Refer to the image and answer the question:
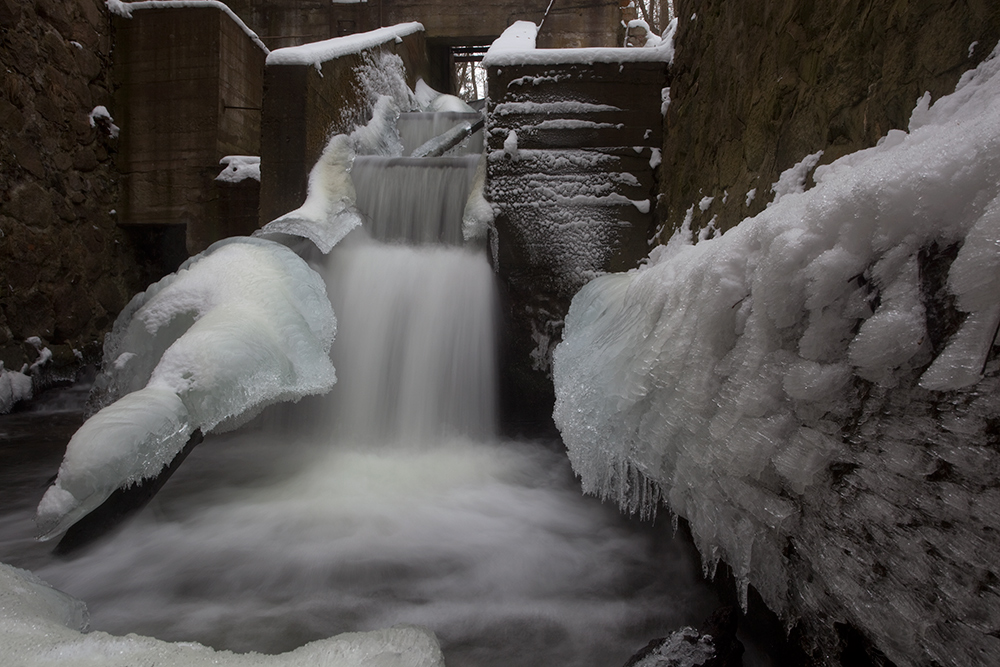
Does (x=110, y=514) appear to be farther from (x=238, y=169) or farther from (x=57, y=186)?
(x=238, y=169)

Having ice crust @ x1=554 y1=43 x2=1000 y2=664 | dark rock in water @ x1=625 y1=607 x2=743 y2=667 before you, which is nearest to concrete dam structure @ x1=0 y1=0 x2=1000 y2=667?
ice crust @ x1=554 y1=43 x2=1000 y2=664

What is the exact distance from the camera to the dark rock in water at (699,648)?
1471 millimetres

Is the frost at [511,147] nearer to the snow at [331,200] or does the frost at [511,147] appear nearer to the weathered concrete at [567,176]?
the weathered concrete at [567,176]

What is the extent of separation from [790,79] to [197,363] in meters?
2.58

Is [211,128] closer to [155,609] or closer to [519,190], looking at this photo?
[519,190]

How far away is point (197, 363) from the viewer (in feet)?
6.75

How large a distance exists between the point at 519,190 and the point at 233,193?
3.45 meters

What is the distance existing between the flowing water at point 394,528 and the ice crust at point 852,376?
71 centimetres

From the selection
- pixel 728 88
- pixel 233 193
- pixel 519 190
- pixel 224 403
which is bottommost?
pixel 224 403

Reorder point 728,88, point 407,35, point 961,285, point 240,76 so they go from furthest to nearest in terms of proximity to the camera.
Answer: point 407,35 < point 240,76 < point 728,88 < point 961,285

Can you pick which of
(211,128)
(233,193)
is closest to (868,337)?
(233,193)

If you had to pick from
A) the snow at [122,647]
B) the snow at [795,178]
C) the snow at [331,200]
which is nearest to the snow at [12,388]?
the snow at [331,200]

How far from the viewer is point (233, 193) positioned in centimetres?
571

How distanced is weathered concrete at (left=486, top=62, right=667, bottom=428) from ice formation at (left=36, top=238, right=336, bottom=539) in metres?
1.63
